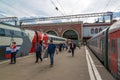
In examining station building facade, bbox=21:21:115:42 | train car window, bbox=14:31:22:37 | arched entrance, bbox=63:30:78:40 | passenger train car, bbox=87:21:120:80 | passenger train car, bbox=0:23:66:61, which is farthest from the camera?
arched entrance, bbox=63:30:78:40

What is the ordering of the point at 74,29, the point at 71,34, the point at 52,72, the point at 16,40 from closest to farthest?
the point at 52,72
the point at 16,40
the point at 74,29
the point at 71,34

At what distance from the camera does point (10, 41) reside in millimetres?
19062

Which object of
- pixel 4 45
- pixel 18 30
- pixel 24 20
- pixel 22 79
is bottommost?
pixel 22 79

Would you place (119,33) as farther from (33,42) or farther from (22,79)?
(33,42)

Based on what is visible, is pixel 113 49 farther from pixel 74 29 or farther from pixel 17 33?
pixel 74 29

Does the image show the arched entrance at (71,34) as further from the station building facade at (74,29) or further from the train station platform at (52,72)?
the train station platform at (52,72)

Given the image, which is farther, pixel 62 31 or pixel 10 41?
pixel 62 31

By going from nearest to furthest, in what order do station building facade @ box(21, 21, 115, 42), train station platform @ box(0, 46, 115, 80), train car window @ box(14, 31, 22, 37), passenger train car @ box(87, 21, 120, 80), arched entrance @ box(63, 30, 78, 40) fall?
passenger train car @ box(87, 21, 120, 80) < train station platform @ box(0, 46, 115, 80) < train car window @ box(14, 31, 22, 37) < station building facade @ box(21, 21, 115, 42) < arched entrance @ box(63, 30, 78, 40)

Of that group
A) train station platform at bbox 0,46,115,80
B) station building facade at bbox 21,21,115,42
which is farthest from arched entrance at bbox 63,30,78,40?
train station platform at bbox 0,46,115,80

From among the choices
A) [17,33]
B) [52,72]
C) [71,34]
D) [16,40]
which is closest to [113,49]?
[52,72]

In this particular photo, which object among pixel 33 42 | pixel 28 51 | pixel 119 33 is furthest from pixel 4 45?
pixel 119 33

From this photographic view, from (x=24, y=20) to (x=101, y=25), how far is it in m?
38.4

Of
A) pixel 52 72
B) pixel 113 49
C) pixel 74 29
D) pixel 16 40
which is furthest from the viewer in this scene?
pixel 74 29

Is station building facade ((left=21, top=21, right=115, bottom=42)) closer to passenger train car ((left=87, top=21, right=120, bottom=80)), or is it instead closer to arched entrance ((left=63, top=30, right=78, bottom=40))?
arched entrance ((left=63, top=30, right=78, bottom=40))
